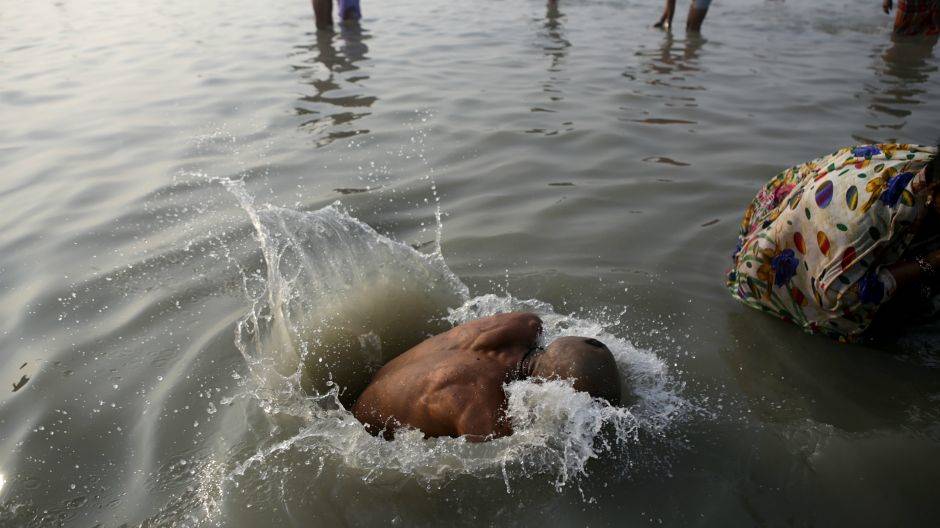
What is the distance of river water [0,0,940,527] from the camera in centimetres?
237

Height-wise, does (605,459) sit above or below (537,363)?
below

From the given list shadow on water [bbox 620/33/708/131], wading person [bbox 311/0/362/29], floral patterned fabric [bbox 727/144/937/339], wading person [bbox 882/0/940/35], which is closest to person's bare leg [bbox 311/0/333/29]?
wading person [bbox 311/0/362/29]

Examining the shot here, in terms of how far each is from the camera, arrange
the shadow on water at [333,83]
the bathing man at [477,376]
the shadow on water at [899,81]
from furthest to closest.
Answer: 1. the shadow on water at [333,83]
2. the shadow on water at [899,81]
3. the bathing man at [477,376]

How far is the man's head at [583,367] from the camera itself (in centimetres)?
234

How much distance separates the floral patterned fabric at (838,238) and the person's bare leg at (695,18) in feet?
26.0

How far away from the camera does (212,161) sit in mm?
5543

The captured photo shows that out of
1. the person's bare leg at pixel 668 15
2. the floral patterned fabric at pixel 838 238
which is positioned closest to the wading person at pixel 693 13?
the person's bare leg at pixel 668 15

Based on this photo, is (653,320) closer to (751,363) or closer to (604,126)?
(751,363)

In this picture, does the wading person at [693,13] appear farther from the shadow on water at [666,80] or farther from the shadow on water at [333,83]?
the shadow on water at [333,83]

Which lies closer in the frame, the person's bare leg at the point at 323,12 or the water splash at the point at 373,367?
the water splash at the point at 373,367

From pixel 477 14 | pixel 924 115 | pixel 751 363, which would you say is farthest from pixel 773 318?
pixel 477 14

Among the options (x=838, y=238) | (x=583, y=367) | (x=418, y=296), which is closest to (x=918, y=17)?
(x=838, y=238)

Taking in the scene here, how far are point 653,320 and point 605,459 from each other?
1.13m

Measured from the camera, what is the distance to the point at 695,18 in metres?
10.3
